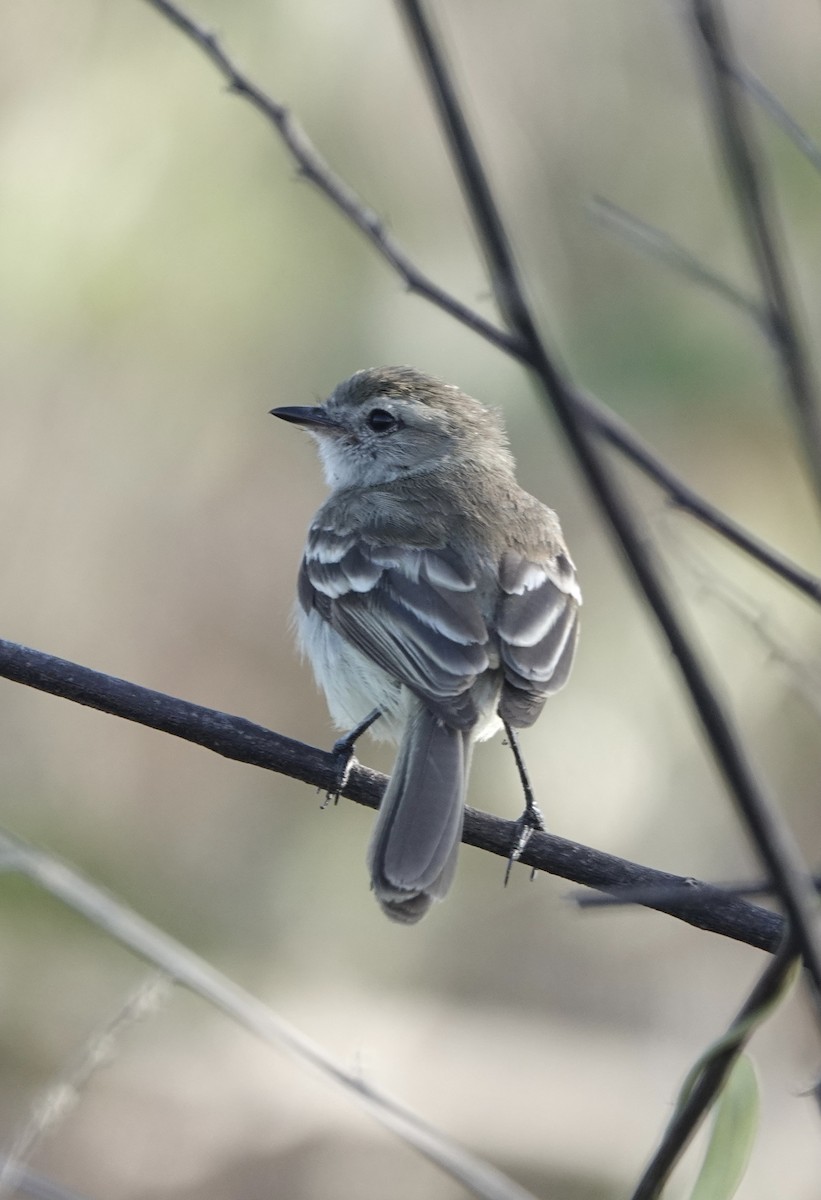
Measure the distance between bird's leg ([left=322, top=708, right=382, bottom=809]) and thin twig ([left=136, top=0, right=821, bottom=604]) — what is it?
52.8 inches

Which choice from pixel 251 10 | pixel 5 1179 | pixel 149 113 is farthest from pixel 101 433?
pixel 5 1179

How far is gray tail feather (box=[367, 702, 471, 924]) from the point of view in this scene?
3.17 m

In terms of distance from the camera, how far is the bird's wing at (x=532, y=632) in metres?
3.92

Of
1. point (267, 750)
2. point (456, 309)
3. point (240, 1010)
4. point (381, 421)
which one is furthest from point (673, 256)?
point (381, 421)

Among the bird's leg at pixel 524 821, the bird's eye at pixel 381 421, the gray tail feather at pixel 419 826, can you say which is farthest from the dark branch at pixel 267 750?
the bird's eye at pixel 381 421

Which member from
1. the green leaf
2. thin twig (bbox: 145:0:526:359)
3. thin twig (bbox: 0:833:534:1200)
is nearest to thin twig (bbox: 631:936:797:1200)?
the green leaf

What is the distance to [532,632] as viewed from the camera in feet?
13.4

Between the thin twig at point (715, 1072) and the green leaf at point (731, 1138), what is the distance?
392mm

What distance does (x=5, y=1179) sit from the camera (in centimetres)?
296

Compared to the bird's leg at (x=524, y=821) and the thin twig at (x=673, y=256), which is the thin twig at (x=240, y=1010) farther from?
the thin twig at (x=673, y=256)

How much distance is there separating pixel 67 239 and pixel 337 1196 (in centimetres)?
460

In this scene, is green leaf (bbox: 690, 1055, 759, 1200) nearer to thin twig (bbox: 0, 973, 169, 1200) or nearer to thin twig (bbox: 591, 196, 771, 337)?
thin twig (bbox: 591, 196, 771, 337)

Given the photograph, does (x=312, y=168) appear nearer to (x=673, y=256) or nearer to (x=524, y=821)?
(x=673, y=256)

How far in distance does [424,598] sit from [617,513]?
9.64 feet
